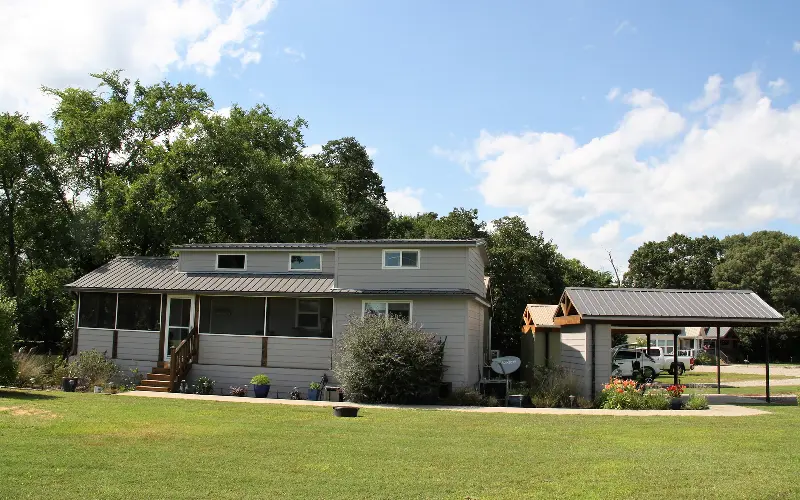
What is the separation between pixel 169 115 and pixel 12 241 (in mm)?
9027

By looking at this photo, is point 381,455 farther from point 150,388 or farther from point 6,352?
point 150,388

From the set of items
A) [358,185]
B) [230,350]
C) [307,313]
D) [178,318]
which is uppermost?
[358,185]

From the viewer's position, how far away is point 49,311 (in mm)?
32062

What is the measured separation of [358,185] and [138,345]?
30950 mm

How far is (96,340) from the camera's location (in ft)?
79.1

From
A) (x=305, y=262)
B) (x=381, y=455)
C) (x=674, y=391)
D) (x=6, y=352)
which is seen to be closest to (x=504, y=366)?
(x=674, y=391)

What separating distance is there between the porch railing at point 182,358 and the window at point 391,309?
18.8 feet

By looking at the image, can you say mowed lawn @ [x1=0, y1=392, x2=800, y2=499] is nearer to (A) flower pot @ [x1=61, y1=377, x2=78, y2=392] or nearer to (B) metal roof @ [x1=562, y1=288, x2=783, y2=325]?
(B) metal roof @ [x1=562, y1=288, x2=783, y2=325]

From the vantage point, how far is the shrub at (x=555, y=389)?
1955cm

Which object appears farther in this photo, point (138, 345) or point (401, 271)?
Result: point (138, 345)

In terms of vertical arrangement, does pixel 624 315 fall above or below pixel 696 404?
above

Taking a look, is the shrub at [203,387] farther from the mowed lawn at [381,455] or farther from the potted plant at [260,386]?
the mowed lawn at [381,455]

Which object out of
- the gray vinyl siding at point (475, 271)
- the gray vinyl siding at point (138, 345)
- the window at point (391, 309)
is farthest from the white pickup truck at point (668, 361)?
the gray vinyl siding at point (138, 345)

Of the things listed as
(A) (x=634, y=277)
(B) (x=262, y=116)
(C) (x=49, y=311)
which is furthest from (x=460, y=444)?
(A) (x=634, y=277)
